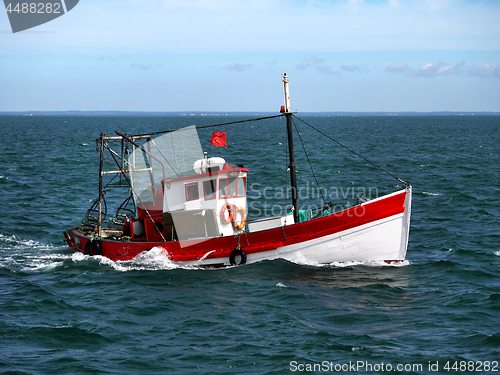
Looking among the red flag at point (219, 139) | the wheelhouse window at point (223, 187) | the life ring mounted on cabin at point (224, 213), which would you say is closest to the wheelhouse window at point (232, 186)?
the wheelhouse window at point (223, 187)

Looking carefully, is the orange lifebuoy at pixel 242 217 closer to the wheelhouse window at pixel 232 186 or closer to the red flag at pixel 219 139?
the wheelhouse window at pixel 232 186

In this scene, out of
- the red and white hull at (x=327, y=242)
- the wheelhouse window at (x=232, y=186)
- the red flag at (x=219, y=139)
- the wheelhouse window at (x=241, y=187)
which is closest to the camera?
the red and white hull at (x=327, y=242)

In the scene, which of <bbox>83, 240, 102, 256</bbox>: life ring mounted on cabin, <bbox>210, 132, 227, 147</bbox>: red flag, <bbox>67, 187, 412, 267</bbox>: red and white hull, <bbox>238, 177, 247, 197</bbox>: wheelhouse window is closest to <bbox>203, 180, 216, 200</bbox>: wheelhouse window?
<bbox>238, 177, 247, 197</bbox>: wheelhouse window

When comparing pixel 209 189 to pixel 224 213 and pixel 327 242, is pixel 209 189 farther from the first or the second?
pixel 327 242

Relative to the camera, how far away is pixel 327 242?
1908 cm

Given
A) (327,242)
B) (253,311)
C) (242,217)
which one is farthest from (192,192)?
(253,311)

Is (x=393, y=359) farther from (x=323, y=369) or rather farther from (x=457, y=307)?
(x=457, y=307)

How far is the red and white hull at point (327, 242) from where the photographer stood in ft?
61.0

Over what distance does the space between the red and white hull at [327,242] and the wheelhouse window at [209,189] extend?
1.77 m

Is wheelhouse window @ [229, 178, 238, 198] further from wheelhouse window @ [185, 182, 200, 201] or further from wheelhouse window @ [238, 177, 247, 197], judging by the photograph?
wheelhouse window @ [185, 182, 200, 201]

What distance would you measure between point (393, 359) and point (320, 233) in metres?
6.91

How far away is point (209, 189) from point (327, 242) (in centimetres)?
515

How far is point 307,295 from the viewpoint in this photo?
16.8 metres

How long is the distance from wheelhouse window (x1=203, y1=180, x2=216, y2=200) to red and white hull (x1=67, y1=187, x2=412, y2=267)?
1.77 m
